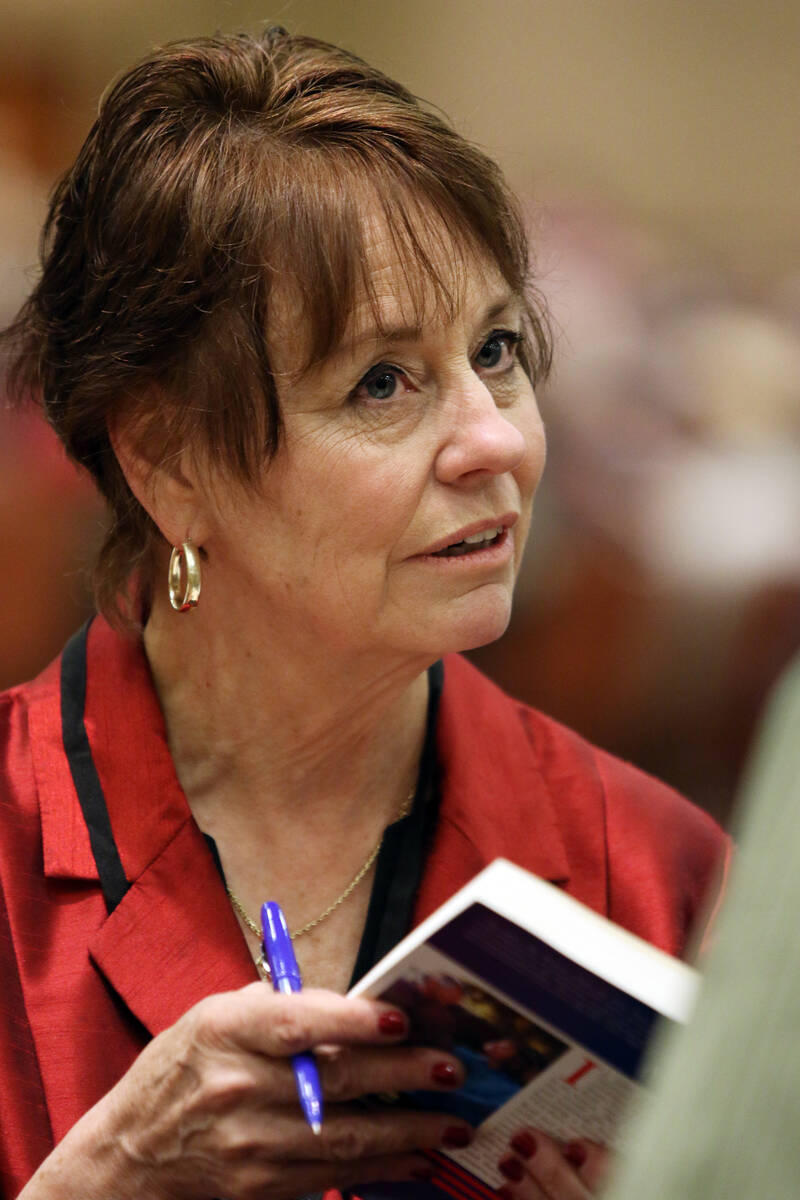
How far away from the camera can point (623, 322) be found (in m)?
3.13

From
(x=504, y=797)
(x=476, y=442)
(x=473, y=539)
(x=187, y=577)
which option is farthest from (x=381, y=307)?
(x=504, y=797)

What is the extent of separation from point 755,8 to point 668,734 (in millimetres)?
1921

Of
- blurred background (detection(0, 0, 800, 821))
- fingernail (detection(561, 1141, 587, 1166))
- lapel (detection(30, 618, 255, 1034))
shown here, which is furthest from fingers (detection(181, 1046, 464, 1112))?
blurred background (detection(0, 0, 800, 821))

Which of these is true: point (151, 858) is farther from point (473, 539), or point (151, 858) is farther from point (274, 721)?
point (473, 539)

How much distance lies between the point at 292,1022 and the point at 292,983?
84 mm

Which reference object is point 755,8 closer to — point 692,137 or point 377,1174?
point 692,137

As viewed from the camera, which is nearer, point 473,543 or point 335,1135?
point 335,1135

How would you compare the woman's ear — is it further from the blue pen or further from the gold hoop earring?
the blue pen

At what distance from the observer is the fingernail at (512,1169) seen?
1076mm

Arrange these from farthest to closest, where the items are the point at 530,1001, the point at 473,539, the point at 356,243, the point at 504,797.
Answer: the point at 504,797 → the point at 473,539 → the point at 356,243 → the point at 530,1001

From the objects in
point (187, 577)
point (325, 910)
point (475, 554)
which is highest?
point (475, 554)

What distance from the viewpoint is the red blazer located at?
138cm

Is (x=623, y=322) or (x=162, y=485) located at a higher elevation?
(x=623, y=322)

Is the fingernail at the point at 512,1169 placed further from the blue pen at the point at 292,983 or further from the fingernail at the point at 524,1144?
the blue pen at the point at 292,983
